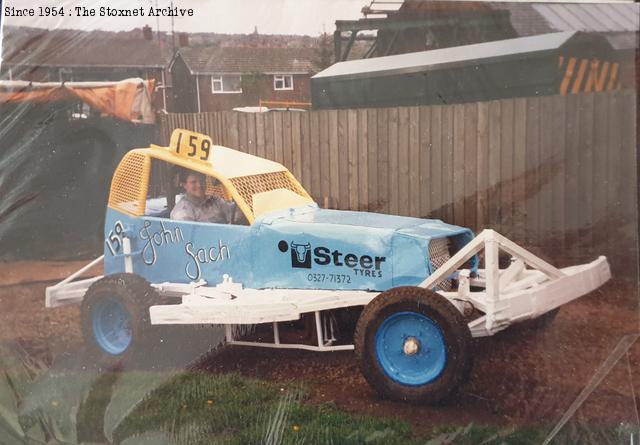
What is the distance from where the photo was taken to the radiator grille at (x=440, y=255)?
2.09m

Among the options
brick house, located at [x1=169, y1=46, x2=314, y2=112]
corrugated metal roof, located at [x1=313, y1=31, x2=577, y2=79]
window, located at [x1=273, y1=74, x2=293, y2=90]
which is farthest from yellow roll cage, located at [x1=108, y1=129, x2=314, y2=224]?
corrugated metal roof, located at [x1=313, y1=31, x2=577, y2=79]

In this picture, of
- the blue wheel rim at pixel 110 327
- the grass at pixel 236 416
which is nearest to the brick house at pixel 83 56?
the blue wheel rim at pixel 110 327

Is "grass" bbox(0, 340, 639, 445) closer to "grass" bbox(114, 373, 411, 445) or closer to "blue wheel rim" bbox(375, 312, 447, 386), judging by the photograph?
"grass" bbox(114, 373, 411, 445)

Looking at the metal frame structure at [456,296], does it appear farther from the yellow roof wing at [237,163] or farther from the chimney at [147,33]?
the chimney at [147,33]

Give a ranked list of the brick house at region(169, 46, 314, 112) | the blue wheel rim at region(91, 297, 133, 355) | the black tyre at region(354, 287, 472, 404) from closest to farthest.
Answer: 1. the black tyre at region(354, 287, 472, 404)
2. the brick house at region(169, 46, 314, 112)
3. the blue wheel rim at region(91, 297, 133, 355)

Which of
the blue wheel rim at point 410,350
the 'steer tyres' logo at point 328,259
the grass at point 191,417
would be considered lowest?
the grass at point 191,417

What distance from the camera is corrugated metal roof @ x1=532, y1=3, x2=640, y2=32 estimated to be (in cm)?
218

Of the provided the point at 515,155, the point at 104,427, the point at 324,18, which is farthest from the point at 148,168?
the point at 515,155

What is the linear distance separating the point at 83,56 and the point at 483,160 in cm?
128

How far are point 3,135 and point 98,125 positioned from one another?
1.03ft

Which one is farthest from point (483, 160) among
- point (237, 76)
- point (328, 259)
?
point (237, 76)

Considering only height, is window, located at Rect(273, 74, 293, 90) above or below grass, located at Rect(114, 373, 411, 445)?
above

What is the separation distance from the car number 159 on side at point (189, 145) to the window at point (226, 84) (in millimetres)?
154

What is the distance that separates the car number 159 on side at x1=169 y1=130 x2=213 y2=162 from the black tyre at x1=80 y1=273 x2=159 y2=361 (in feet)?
1.40
